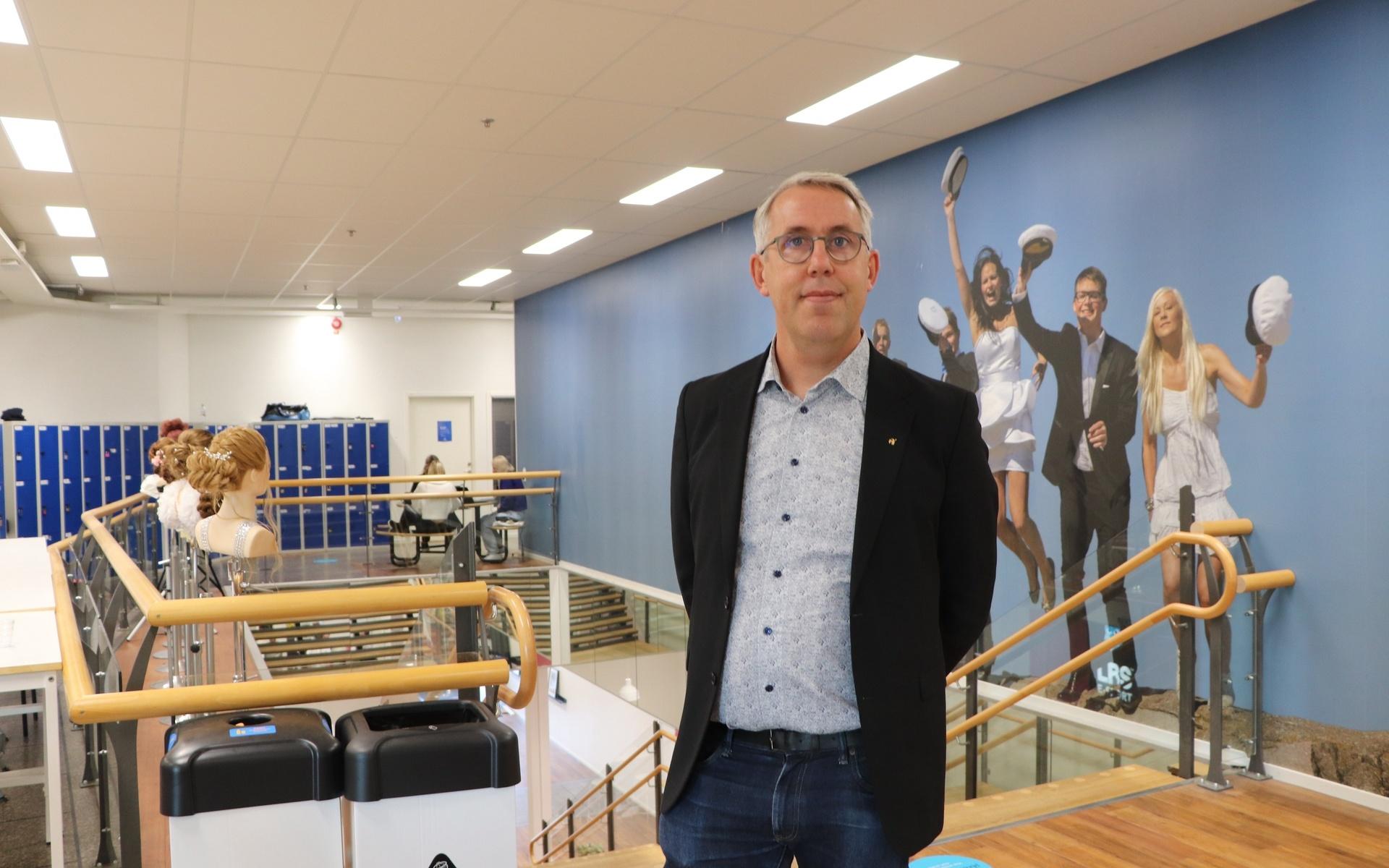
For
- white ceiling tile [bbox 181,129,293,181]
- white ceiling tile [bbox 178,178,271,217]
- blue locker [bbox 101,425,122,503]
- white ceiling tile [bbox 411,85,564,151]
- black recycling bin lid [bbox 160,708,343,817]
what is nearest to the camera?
black recycling bin lid [bbox 160,708,343,817]

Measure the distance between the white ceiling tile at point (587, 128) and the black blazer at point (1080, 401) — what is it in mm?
2396

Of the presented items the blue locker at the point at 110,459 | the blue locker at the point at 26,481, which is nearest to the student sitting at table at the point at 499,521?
the blue locker at the point at 110,459

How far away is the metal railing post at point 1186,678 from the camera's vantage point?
→ 4.15 meters

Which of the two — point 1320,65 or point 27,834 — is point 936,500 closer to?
point 1320,65

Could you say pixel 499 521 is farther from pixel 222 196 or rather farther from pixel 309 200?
pixel 222 196

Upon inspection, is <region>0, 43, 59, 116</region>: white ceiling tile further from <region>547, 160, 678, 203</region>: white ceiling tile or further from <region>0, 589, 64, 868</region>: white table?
<region>547, 160, 678, 203</region>: white ceiling tile

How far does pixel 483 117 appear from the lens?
5.93 m

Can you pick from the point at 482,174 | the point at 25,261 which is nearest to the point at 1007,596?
the point at 482,174

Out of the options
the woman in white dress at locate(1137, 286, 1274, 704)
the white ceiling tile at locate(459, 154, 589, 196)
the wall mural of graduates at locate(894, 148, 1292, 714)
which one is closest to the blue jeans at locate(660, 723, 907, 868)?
the wall mural of graduates at locate(894, 148, 1292, 714)

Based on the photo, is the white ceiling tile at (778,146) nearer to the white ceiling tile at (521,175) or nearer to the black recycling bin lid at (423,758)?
the white ceiling tile at (521,175)

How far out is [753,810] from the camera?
1.50 m

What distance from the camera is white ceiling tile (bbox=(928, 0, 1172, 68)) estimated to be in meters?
4.48

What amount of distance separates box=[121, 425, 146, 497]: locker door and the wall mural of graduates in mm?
11085

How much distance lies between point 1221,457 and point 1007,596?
167 centimetres
